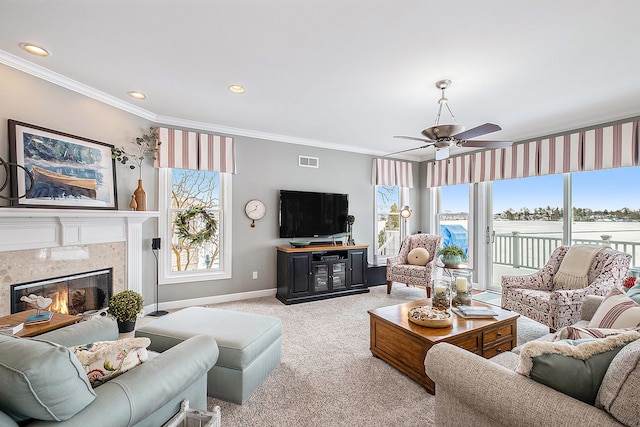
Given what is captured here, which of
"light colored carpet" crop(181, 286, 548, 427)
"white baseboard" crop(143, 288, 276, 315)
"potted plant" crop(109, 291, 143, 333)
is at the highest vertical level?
"potted plant" crop(109, 291, 143, 333)

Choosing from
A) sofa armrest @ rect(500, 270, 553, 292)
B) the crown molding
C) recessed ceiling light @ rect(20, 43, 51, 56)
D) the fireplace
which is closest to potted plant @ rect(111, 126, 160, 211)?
the crown molding

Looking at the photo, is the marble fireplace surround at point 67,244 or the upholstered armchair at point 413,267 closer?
the marble fireplace surround at point 67,244

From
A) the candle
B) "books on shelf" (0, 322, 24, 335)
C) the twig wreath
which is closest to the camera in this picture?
"books on shelf" (0, 322, 24, 335)

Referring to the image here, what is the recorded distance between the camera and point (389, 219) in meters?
5.94

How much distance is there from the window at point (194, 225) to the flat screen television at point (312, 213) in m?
0.89

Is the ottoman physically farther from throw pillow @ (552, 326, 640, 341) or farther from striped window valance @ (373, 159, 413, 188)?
striped window valance @ (373, 159, 413, 188)

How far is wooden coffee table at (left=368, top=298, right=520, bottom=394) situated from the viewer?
2.17m

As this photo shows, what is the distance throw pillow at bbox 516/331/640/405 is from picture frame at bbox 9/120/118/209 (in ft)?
11.8

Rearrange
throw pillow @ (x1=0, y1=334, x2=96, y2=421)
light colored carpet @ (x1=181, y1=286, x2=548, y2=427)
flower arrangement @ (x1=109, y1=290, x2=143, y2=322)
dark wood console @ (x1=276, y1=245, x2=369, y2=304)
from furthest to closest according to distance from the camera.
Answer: dark wood console @ (x1=276, y1=245, x2=369, y2=304) → flower arrangement @ (x1=109, y1=290, x2=143, y2=322) → light colored carpet @ (x1=181, y1=286, x2=548, y2=427) → throw pillow @ (x1=0, y1=334, x2=96, y2=421)

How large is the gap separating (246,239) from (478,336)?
3242 mm

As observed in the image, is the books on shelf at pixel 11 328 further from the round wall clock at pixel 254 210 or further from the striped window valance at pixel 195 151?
the round wall clock at pixel 254 210

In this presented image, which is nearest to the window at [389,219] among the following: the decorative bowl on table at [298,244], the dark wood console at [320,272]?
the dark wood console at [320,272]

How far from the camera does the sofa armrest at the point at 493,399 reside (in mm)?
999

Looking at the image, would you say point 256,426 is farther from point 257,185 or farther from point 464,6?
point 257,185
